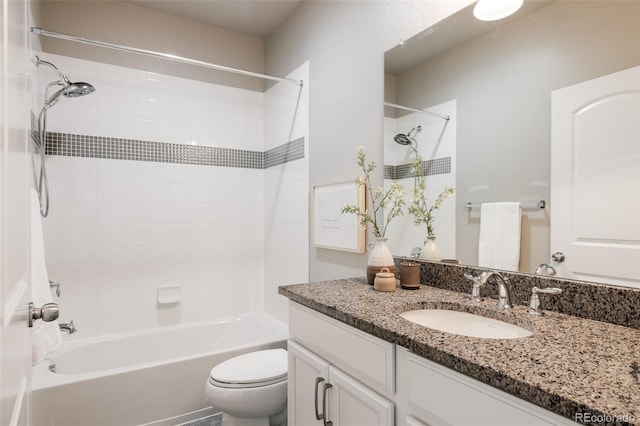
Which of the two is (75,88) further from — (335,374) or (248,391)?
(335,374)

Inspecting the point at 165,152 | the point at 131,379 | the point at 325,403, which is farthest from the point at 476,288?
the point at 165,152

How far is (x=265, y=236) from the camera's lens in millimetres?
3006

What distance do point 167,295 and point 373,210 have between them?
5.73ft

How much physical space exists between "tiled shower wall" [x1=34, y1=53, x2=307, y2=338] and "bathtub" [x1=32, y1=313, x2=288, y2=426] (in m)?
0.13

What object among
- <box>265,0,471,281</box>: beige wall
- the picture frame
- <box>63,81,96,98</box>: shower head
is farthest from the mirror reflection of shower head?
<box>63,81,96,98</box>: shower head

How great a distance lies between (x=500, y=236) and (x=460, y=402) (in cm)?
69

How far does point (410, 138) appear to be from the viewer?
163cm

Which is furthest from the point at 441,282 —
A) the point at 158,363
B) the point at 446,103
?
the point at 158,363

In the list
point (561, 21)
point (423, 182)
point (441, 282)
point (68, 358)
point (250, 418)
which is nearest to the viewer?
point (561, 21)

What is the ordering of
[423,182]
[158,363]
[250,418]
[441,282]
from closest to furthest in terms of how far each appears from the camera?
1. [441,282]
2. [423,182]
3. [250,418]
4. [158,363]

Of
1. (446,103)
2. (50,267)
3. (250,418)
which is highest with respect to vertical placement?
(446,103)

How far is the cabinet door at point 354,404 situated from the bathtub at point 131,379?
115cm

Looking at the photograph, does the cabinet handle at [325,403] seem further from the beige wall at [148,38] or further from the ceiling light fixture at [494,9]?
the beige wall at [148,38]

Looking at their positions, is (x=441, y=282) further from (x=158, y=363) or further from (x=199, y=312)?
(x=199, y=312)
